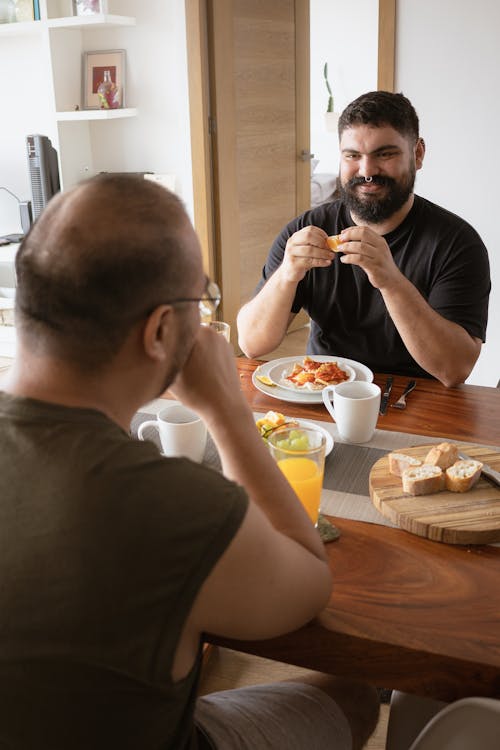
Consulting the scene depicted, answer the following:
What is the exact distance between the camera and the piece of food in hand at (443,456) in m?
1.26


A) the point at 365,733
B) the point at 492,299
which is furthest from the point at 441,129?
the point at 365,733

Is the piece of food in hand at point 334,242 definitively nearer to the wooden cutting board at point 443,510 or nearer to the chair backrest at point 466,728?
the wooden cutting board at point 443,510

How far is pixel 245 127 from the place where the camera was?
430 cm

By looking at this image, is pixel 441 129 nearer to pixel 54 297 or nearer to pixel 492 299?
pixel 492 299

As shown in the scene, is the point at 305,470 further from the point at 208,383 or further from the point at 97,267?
the point at 97,267

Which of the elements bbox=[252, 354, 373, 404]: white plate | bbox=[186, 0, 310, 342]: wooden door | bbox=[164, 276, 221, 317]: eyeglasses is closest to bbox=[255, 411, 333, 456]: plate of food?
bbox=[252, 354, 373, 404]: white plate

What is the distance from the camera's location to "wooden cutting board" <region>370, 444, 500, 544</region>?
3.63ft

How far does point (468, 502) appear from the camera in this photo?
3.89 feet

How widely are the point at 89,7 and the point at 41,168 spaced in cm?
87

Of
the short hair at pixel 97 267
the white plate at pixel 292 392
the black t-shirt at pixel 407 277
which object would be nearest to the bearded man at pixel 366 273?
the black t-shirt at pixel 407 277

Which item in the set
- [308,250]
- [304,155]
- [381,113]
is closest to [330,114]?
[304,155]

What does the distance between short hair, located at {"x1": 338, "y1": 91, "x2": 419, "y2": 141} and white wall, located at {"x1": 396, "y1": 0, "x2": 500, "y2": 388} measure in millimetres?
1326

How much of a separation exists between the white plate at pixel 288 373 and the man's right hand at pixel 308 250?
0.83ft

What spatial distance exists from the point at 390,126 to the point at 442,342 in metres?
0.70
